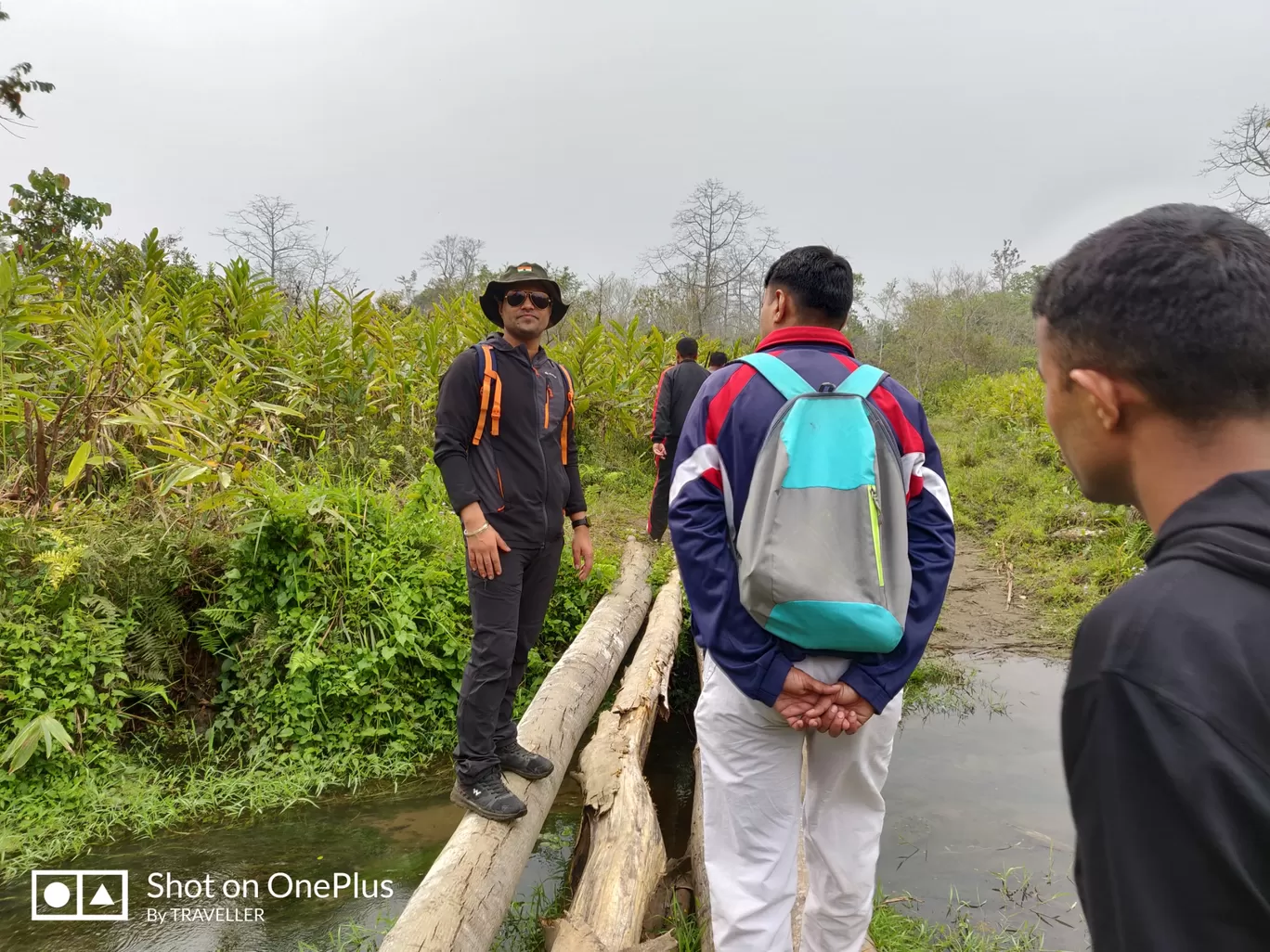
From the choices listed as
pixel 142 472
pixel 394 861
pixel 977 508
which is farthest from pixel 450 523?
pixel 977 508

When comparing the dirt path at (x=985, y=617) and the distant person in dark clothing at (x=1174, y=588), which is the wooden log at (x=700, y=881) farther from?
the dirt path at (x=985, y=617)

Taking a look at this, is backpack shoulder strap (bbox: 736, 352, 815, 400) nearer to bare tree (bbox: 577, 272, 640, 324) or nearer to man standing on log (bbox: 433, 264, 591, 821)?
man standing on log (bbox: 433, 264, 591, 821)

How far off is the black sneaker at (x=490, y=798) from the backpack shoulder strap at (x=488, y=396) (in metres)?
1.34

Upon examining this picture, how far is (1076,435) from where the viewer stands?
3.03 feet

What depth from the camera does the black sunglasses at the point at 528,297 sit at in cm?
298

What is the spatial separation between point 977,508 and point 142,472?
1011 cm

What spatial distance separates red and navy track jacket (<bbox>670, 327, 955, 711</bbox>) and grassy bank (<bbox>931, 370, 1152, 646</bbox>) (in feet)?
9.08

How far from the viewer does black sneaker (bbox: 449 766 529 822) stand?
2807 millimetres

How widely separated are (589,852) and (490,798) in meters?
0.57

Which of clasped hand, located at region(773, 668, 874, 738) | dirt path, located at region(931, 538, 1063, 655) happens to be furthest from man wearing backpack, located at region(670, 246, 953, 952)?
dirt path, located at region(931, 538, 1063, 655)

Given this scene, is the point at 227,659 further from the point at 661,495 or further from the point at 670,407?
the point at 670,407

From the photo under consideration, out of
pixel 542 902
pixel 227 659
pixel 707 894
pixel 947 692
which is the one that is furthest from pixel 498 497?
pixel 947 692

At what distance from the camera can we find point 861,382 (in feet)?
6.31

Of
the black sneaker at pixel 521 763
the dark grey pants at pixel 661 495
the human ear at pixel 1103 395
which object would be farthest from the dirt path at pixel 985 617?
the human ear at pixel 1103 395
